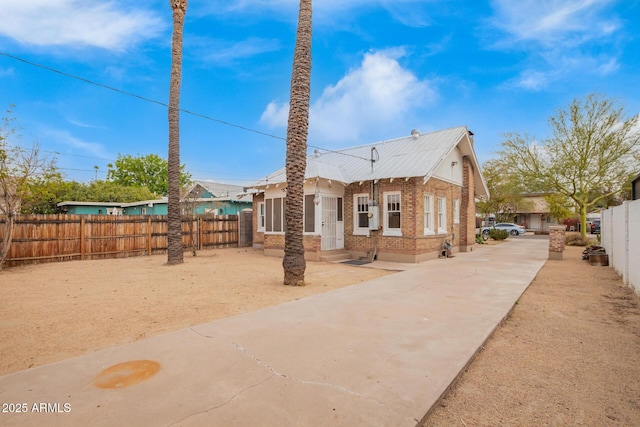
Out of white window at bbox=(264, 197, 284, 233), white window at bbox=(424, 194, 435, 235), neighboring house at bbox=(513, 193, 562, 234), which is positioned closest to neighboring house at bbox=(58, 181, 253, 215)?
white window at bbox=(264, 197, 284, 233)

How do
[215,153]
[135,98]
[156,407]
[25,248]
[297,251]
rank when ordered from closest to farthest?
[156,407] → [297,251] → [135,98] → [25,248] → [215,153]

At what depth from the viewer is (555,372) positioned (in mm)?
3830

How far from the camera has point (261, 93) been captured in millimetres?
17297

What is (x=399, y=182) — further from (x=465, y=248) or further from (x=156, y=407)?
(x=156, y=407)

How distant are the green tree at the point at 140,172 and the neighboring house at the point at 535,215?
45227mm

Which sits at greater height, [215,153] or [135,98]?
[215,153]

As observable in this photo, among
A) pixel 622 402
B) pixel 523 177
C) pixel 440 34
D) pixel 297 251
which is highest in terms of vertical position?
pixel 440 34

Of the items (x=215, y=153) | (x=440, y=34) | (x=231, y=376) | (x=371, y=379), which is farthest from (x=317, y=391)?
(x=215, y=153)

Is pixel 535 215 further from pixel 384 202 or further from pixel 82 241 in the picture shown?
pixel 82 241

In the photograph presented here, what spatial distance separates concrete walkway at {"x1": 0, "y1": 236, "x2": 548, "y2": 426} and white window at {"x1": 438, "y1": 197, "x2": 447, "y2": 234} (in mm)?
9823

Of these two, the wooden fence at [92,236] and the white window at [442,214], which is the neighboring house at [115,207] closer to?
the wooden fence at [92,236]

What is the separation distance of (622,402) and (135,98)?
13.4 meters

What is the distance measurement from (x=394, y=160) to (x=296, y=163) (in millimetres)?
7824

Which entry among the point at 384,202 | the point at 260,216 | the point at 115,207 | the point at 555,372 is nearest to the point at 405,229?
the point at 384,202
